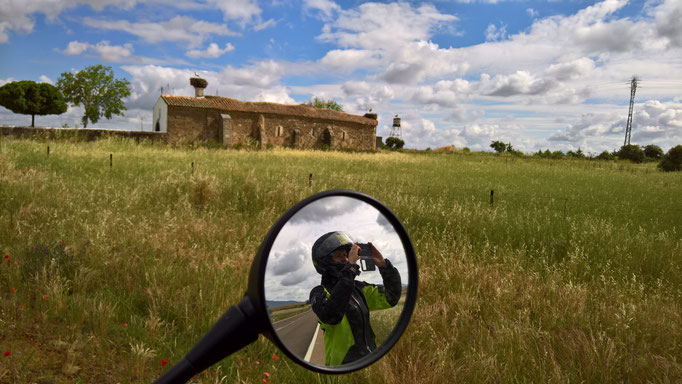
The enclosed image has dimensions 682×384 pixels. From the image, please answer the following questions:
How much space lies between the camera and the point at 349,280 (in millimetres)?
871

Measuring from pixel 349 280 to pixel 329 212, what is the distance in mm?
191

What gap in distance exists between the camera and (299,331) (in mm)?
878

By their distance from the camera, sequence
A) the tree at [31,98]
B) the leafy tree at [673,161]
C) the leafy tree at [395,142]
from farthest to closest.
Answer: the leafy tree at [395,142], the tree at [31,98], the leafy tree at [673,161]

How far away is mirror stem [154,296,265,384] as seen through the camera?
0.65 metres

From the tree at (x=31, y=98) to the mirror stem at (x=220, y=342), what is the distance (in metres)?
59.6

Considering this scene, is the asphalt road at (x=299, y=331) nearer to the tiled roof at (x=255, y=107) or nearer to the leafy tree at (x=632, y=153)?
the tiled roof at (x=255, y=107)

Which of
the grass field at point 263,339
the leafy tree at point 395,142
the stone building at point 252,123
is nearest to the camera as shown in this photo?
the grass field at point 263,339

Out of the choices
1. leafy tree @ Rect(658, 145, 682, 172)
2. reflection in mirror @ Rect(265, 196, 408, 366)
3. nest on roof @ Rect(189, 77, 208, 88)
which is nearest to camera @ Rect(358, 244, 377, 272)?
reflection in mirror @ Rect(265, 196, 408, 366)

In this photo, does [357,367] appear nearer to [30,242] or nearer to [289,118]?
[30,242]

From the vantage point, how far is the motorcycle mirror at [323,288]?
750 millimetres

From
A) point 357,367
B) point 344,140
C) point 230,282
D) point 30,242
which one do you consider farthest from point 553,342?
point 344,140

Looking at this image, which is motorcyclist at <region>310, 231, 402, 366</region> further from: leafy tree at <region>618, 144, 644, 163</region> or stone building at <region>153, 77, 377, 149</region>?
leafy tree at <region>618, 144, 644, 163</region>

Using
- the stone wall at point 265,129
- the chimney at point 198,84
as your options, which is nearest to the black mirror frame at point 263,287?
the stone wall at point 265,129

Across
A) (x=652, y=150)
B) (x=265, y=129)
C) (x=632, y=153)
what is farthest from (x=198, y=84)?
(x=652, y=150)
